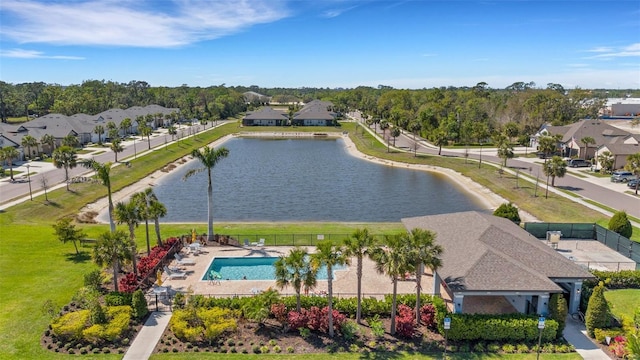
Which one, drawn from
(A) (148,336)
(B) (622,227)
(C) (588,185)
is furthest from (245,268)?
(C) (588,185)

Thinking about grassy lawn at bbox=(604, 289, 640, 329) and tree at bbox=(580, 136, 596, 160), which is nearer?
grassy lawn at bbox=(604, 289, 640, 329)

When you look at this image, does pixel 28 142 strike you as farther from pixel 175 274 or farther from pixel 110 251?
pixel 110 251

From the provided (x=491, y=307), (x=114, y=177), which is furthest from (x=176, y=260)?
(x=114, y=177)

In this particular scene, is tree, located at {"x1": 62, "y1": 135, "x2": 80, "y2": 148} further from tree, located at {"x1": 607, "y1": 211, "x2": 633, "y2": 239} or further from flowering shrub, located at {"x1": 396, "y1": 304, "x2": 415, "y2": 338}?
tree, located at {"x1": 607, "y1": 211, "x2": 633, "y2": 239}

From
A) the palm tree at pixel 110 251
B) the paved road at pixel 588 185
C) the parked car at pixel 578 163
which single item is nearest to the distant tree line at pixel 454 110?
the paved road at pixel 588 185

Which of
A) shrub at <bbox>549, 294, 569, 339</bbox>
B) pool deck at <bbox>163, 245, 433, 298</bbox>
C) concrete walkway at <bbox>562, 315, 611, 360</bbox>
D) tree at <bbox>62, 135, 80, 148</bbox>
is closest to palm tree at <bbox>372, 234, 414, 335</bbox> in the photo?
pool deck at <bbox>163, 245, 433, 298</bbox>
